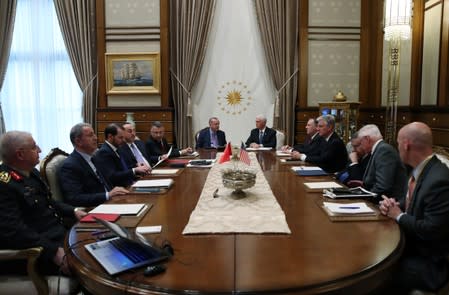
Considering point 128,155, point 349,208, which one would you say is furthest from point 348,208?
point 128,155

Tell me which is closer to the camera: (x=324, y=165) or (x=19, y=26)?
(x=324, y=165)

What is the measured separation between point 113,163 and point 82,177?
624 mm

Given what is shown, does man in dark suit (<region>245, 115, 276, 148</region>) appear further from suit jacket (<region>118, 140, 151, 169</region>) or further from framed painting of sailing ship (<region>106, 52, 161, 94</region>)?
suit jacket (<region>118, 140, 151, 169</region>)

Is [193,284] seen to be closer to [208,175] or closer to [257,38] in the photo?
[208,175]

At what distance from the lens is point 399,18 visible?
479 centimetres

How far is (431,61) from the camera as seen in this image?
4688 mm

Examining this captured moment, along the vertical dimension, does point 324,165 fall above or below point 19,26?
below

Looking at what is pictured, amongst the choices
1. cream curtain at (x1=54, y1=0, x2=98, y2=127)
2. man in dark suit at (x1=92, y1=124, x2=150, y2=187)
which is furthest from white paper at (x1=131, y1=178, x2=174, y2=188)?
cream curtain at (x1=54, y1=0, x2=98, y2=127)

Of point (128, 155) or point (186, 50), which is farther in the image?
point (186, 50)

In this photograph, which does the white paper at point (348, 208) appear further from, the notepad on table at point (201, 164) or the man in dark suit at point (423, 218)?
the notepad on table at point (201, 164)

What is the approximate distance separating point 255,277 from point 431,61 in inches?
174

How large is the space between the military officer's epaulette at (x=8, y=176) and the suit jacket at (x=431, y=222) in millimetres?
1971

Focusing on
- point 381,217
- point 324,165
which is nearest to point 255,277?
point 381,217

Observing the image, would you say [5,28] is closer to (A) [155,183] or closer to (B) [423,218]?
(A) [155,183]
